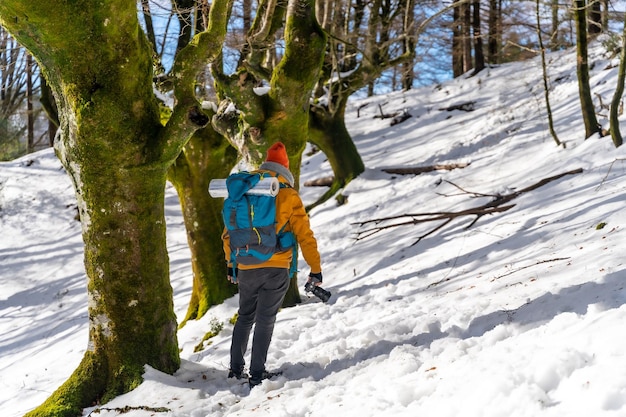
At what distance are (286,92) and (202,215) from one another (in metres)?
2.38

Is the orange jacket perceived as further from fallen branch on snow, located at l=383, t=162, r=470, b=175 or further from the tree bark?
fallen branch on snow, located at l=383, t=162, r=470, b=175

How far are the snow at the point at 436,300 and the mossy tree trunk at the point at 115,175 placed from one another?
34cm

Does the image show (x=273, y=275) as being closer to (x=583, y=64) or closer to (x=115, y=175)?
(x=115, y=175)

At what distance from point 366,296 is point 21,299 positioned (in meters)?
9.06

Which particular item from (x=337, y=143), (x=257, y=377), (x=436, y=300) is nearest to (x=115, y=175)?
(x=257, y=377)

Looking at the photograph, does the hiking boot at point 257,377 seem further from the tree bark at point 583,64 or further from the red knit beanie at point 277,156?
the tree bark at point 583,64

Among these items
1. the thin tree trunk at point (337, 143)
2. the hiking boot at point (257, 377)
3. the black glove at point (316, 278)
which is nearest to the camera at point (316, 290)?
the black glove at point (316, 278)

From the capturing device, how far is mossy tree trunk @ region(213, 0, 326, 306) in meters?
6.59

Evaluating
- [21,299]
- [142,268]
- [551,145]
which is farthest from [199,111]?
[21,299]

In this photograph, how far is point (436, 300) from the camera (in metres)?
5.23

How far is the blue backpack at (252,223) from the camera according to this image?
4.14 m

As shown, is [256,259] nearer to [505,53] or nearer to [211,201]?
[211,201]

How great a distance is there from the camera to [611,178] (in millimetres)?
6660

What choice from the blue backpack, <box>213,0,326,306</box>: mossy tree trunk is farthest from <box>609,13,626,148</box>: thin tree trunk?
the blue backpack
